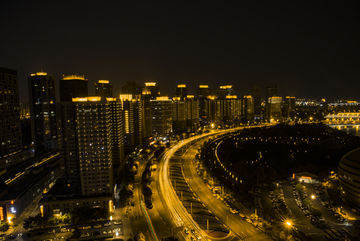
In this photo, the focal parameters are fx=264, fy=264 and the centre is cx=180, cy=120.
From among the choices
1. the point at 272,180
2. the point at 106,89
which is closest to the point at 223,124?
the point at 106,89

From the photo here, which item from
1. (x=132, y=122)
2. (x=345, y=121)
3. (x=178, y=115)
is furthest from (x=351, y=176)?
(x=345, y=121)

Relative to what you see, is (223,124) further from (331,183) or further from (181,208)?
(181,208)

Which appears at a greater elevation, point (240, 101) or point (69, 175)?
point (240, 101)

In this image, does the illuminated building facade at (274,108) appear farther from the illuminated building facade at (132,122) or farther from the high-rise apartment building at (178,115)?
the illuminated building facade at (132,122)

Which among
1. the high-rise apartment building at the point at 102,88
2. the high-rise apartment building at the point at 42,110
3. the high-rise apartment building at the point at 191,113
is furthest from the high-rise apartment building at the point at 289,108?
the high-rise apartment building at the point at 42,110

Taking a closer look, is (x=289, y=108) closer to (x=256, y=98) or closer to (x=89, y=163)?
(x=256, y=98)
